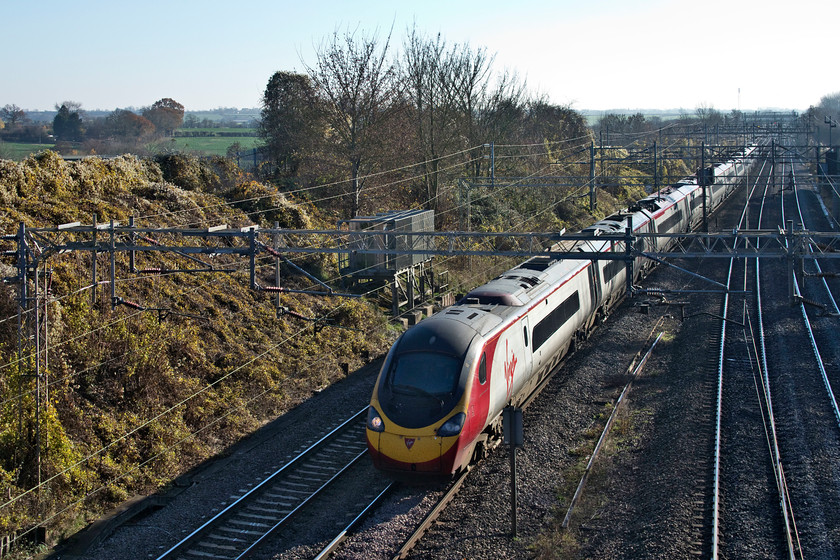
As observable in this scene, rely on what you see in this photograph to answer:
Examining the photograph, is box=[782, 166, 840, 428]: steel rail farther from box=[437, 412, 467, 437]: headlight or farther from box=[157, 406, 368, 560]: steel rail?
box=[157, 406, 368, 560]: steel rail

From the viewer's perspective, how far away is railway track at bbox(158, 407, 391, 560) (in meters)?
11.1

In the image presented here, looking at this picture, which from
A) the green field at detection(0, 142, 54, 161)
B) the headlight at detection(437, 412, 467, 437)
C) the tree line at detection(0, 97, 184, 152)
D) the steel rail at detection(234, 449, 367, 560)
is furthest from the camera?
the tree line at detection(0, 97, 184, 152)

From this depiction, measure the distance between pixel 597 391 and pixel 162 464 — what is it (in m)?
9.36

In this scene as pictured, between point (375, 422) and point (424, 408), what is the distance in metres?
0.87

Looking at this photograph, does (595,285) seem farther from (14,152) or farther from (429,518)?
(14,152)

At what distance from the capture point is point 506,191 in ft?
137

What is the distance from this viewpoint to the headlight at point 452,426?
11.8 metres

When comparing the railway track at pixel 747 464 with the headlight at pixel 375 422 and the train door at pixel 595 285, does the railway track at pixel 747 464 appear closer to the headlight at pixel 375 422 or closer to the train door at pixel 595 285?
the train door at pixel 595 285

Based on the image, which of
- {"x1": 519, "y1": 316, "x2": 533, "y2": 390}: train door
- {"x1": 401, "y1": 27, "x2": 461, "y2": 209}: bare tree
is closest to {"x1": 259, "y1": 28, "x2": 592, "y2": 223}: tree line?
{"x1": 401, "y1": 27, "x2": 461, "y2": 209}: bare tree

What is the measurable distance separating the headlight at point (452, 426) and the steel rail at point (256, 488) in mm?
3455

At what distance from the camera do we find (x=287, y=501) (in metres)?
12.6

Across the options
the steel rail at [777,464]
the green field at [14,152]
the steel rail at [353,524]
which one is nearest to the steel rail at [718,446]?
the steel rail at [777,464]

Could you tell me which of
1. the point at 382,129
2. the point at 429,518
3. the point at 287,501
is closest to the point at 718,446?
the point at 429,518

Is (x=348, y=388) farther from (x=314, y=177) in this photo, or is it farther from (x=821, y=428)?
(x=314, y=177)
